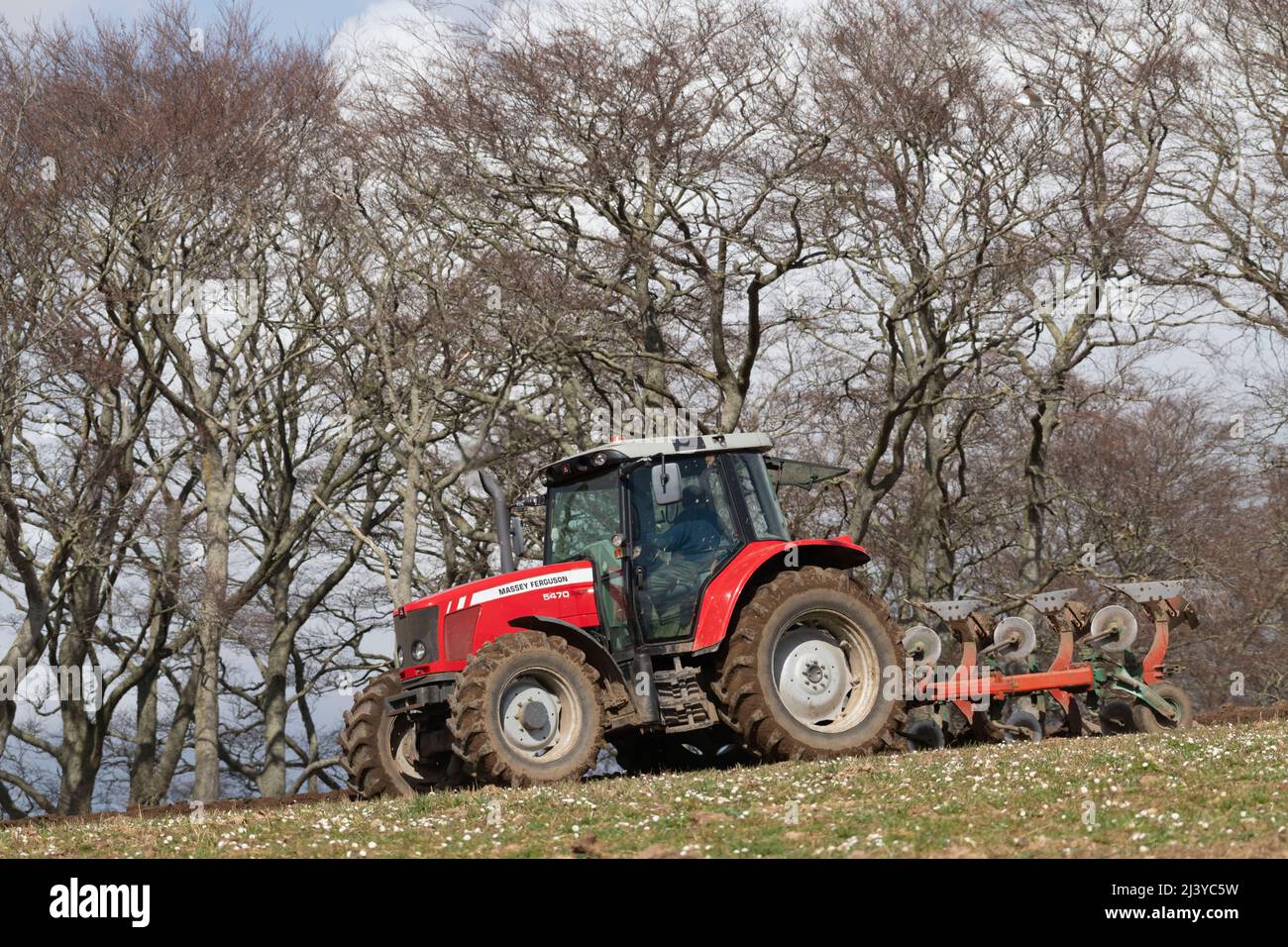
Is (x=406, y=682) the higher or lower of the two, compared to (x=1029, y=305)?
lower

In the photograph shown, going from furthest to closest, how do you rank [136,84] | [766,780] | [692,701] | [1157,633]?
[136,84] < [1157,633] < [692,701] < [766,780]

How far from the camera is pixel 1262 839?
22.4 feet

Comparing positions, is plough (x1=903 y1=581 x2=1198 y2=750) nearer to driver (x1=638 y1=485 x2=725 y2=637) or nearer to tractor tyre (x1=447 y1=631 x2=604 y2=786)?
driver (x1=638 y1=485 x2=725 y2=637)

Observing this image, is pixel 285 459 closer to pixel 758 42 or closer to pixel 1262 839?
pixel 758 42

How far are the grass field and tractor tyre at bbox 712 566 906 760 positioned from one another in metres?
1.10

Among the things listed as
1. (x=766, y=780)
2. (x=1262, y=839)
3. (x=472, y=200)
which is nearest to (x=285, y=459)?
(x=472, y=200)

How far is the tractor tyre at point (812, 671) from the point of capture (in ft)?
38.8

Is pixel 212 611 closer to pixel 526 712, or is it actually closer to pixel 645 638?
pixel 645 638

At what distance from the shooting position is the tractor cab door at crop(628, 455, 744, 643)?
A: 1207 cm

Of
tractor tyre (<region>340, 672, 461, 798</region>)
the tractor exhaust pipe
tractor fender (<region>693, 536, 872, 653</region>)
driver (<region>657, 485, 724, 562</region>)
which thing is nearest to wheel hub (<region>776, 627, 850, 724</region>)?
tractor fender (<region>693, 536, 872, 653</region>)

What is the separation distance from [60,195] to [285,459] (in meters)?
7.07

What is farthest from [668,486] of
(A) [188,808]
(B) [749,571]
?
(A) [188,808]

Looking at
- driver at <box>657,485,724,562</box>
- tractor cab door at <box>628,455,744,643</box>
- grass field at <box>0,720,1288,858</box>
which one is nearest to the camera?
grass field at <box>0,720,1288,858</box>

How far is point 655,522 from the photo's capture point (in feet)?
40.2
